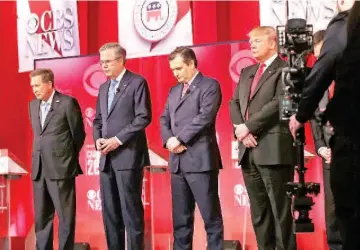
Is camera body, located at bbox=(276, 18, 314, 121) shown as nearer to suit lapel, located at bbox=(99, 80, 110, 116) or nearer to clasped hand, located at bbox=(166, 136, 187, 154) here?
clasped hand, located at bbox=(166, 136, 187, 154)

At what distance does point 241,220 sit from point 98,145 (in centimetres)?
146

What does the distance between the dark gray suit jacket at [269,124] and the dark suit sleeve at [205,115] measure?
274mm

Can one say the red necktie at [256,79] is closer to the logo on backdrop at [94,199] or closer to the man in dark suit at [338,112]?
the man in dark suit at [338,112]

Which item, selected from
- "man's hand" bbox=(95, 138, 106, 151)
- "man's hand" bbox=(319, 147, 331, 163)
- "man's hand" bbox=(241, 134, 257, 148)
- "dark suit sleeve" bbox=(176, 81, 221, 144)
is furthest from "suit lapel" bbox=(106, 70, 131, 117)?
"man's hand" bbox=(319, 147, 331, 163)

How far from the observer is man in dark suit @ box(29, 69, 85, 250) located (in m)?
5.09

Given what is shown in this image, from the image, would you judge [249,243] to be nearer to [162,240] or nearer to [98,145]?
[162,240]

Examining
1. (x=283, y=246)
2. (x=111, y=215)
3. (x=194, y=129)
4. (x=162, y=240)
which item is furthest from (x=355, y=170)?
(x=162, y=240)

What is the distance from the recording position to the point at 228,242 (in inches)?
215

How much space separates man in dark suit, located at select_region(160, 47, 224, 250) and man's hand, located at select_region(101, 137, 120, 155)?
0.35 m

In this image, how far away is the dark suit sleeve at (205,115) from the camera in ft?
14.9

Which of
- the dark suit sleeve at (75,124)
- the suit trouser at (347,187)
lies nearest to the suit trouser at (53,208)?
the dark suit sleeve at (75,124)

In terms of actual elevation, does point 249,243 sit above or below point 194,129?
below

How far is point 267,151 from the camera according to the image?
422 centimetres

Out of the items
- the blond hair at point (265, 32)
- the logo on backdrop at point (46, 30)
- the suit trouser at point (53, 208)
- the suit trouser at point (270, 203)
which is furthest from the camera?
the logo on backdrop at point (46, 30)
